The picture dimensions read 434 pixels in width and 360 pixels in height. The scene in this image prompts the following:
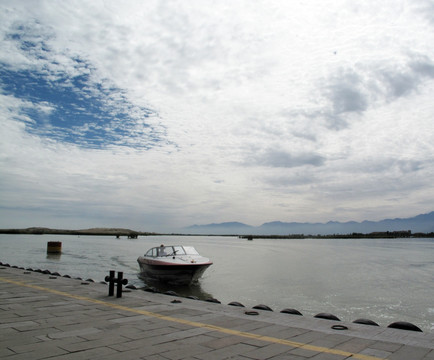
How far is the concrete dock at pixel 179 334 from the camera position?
5.42m

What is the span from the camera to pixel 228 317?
317 inches

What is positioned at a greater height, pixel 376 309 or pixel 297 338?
pixel 297 338

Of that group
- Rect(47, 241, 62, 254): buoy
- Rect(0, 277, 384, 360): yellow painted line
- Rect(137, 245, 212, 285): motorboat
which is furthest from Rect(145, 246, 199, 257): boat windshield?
Rect(47, 241, 62, 254): buoy

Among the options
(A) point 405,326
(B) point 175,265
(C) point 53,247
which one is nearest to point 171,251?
(B) point 175,265

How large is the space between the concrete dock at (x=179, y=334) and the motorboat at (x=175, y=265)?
1168 cm

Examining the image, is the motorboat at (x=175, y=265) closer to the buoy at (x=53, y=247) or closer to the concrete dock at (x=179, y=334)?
the concrete dock at (x=179, y=334)

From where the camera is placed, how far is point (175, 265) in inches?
838

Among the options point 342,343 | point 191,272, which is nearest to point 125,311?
point 342,343

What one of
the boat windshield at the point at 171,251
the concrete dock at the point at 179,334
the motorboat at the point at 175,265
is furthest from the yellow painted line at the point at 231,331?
the boat windshield at the point at 171,251

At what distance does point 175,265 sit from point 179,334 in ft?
49.3

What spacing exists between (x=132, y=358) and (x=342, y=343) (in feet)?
12.3

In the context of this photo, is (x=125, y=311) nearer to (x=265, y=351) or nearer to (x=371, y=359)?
(x=265, y=351)

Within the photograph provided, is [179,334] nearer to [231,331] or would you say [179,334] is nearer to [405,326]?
[231,331]

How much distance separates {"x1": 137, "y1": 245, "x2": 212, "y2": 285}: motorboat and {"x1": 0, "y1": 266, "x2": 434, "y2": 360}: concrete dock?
11683mm
